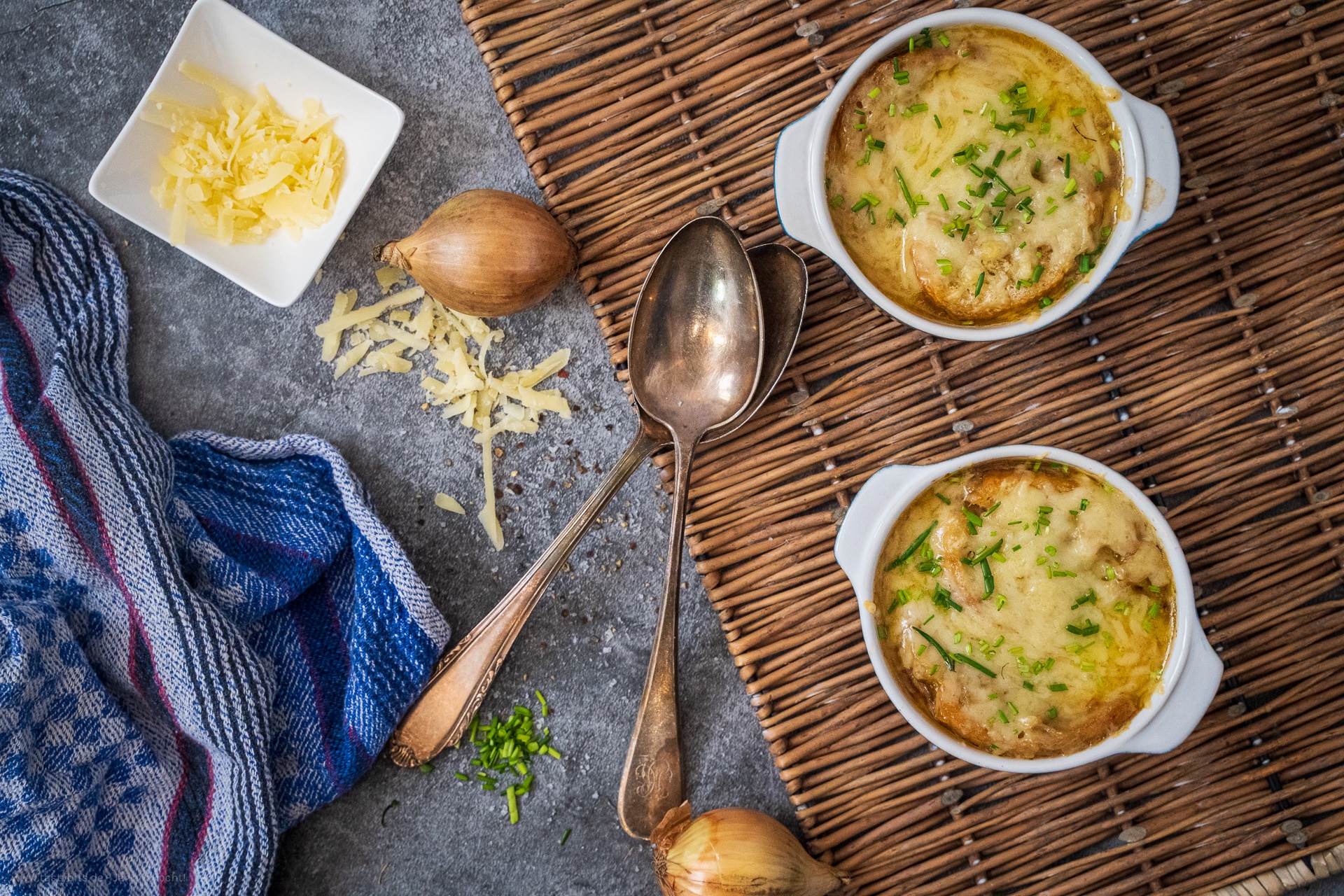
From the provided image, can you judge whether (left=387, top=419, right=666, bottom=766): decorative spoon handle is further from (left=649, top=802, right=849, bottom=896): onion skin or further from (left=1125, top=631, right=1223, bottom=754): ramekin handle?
(left=1125, top=631, right=1223, bottom=754): ramekin handle

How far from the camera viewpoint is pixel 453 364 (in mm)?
1698

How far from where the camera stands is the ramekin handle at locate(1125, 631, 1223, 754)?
128 cm

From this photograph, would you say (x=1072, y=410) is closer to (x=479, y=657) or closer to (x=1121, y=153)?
(x=1121, y=153)

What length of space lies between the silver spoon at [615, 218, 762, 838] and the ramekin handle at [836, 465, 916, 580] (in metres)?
0.25

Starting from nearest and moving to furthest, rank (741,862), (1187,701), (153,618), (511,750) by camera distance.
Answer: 1. (1187,701)
2. (741,862)
3. (153,618)
4. (511,750)

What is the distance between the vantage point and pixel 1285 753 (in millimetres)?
1477

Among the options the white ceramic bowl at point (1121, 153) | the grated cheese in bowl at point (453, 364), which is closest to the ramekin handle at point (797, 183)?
the white ceramic bowl at point (1121, 153)

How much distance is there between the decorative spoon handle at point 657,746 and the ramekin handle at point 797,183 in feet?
1.43

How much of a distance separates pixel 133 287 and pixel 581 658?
1058 millimetres

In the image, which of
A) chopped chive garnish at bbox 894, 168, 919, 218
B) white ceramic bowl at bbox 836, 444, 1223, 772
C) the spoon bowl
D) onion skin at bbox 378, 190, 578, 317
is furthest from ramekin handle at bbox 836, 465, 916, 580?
onion skin at bbox 378, 190, 578, 317

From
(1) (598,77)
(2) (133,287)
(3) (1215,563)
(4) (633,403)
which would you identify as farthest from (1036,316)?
(2) (133,287)

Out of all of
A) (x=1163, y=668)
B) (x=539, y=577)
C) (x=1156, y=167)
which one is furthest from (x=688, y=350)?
(x=1163, y=668)

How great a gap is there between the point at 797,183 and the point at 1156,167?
485 millimetres

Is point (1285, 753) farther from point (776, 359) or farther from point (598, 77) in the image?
point (598, 77)
